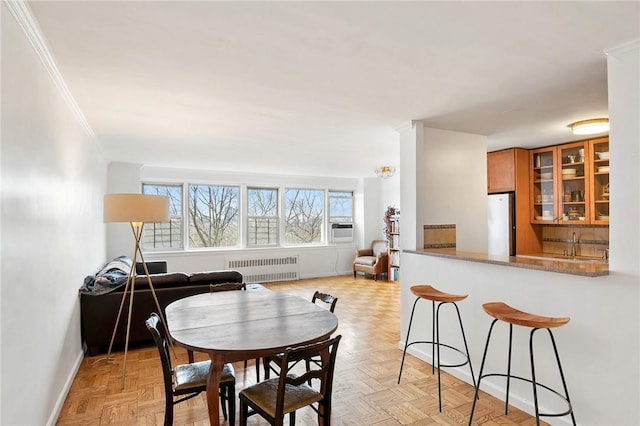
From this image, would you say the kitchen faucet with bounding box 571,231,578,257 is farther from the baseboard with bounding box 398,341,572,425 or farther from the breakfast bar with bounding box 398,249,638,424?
the baseboard with bounding box 398,341,572,425

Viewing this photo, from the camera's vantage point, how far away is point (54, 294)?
2.41 metres

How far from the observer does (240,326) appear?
2129mm

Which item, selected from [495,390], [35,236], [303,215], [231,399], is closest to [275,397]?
[231,399]

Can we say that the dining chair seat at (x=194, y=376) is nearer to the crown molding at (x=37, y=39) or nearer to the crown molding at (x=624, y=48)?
the crown molding at (x=37, y=39)

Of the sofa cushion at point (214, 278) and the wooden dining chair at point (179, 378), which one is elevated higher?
the sofa cushion at point (214, 278)

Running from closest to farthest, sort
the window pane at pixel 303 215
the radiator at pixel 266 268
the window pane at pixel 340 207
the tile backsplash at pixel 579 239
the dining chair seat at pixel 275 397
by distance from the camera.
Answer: the dining chair seat at pixel 275 397
the tile backsplash at pixel 579 239
the radiator at pixel 266 268
the window pane at pixel 303 215
the window pane at pixel 340 207

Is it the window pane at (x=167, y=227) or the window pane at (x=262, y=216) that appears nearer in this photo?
the window pane at (x=167, y=227)

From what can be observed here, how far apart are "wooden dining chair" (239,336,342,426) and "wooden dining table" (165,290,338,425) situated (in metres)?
0.15

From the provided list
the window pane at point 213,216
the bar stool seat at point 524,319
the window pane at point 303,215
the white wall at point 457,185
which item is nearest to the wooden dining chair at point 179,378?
the bar stool seat at point 524,319

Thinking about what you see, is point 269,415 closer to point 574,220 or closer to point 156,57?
point 156,57

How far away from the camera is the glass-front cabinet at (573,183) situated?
4277 millimetres

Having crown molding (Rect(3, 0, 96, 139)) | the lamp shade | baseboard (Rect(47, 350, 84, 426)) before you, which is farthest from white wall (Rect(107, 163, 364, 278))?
crown molding (Rect(3, 0, 96, 139))

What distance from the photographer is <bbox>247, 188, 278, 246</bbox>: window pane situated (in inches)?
294

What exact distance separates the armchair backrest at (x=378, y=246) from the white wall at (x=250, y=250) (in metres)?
0.30
